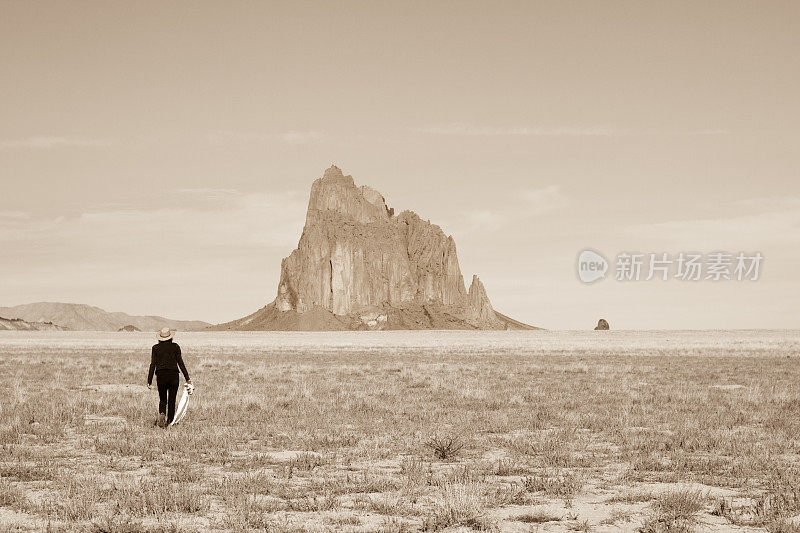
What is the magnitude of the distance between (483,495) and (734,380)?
68.9 ft

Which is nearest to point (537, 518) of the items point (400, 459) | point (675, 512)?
point (675, 512)

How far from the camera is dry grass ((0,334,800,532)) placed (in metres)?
7.97

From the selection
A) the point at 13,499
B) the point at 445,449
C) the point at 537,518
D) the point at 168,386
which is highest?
the point at 168,386

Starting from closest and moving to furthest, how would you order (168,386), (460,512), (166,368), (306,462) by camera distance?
(460,512), (306,462), (166,368), (168,386)

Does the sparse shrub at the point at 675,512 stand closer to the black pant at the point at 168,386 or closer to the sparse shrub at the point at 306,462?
the sparse shrub at the point at 306,462

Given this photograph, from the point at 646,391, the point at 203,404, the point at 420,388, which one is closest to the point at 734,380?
the point at 646,391

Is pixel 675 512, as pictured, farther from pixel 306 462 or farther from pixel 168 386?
pixel 168 386

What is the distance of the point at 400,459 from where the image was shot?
11.5m

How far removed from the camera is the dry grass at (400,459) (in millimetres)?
7973

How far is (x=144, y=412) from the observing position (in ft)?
55.8

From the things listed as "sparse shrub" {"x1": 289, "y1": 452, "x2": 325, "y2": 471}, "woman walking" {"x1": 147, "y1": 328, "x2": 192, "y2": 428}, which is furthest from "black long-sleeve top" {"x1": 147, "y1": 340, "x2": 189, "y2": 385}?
"sparse shrub" {"x1": 289, "y1": 452, "x2": 325, "y2": 471}

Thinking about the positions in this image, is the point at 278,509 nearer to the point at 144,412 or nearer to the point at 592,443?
the point at 592,443

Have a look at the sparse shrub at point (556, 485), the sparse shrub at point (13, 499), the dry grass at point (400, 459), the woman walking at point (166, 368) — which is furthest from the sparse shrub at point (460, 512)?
the woman walking at point (166, 368)

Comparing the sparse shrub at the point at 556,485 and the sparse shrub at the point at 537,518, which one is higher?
the sparse shrub at the point at 556,485
